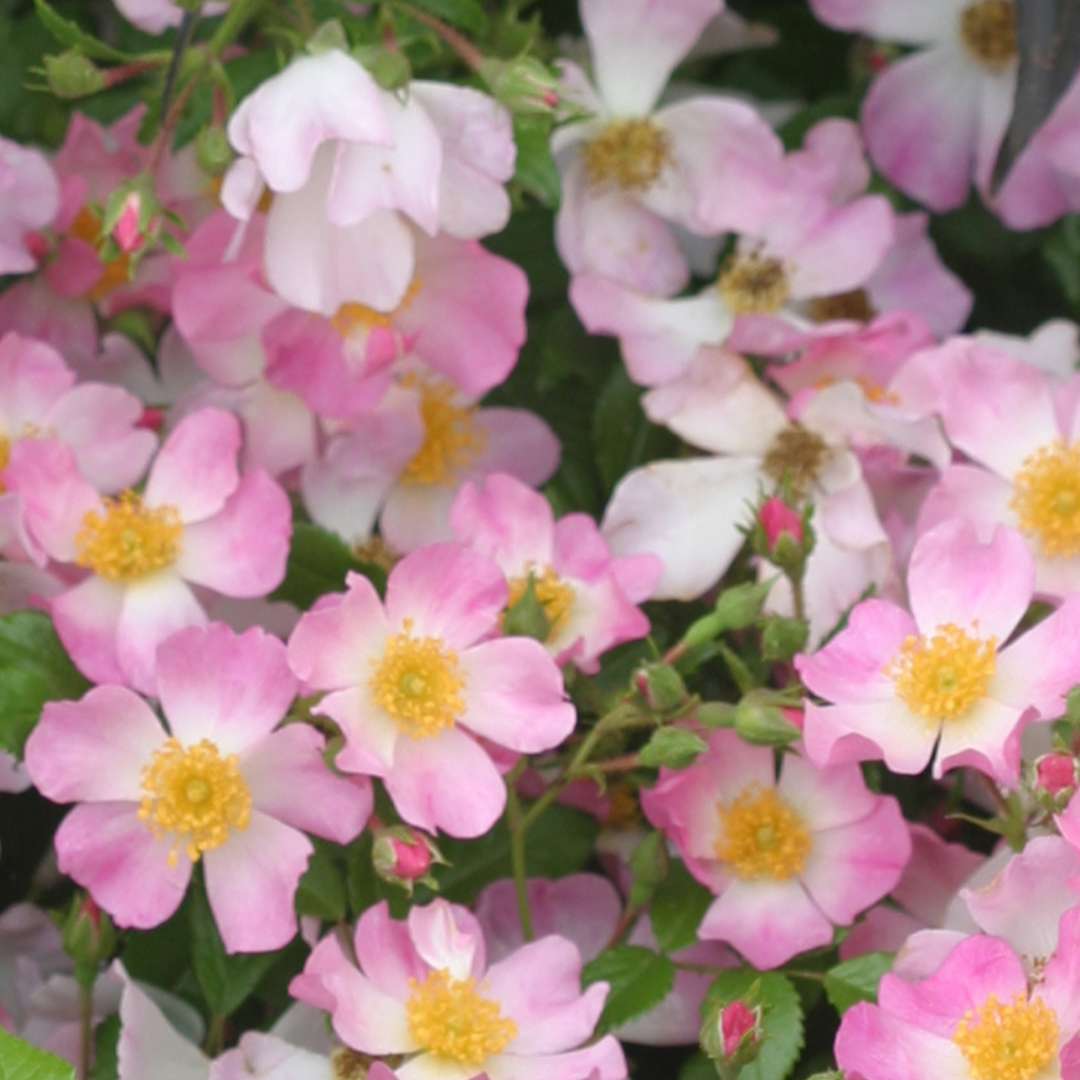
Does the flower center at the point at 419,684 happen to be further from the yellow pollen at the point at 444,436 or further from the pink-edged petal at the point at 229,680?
the yellow pollen at the point at 444,436

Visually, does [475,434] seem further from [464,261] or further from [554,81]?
[554,81]

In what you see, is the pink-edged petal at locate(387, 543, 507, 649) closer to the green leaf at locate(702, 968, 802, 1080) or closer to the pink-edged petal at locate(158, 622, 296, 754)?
the pink-edged petal at locate(158, 622, 296, 754)

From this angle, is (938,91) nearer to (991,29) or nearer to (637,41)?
(991,29)

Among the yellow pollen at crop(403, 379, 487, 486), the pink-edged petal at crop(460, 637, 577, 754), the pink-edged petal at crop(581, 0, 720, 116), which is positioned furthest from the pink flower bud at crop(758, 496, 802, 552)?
the pink-edged petal at crop(581, 0, 720, 116)

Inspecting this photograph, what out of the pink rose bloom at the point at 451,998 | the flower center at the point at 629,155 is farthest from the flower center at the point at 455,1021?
the flower center at the point at 629,155

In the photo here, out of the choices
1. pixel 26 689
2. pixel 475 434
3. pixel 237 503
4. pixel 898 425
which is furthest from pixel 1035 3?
pixel 26 689

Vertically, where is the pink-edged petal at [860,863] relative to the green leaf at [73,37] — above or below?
below
